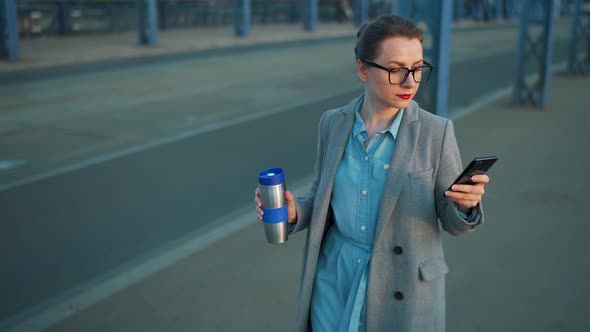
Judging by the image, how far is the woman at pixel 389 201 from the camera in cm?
233

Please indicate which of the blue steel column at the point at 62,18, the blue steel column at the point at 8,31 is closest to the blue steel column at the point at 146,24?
the blue steel column at the point at 62,18

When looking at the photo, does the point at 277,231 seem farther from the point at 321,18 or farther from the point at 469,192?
the point at 321,18

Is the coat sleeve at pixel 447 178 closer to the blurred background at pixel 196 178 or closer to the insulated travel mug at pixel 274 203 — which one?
the insulated travel mug at pixel 274 203

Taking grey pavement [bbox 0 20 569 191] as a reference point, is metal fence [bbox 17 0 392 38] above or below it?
above

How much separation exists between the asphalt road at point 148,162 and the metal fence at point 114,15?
1156 cm

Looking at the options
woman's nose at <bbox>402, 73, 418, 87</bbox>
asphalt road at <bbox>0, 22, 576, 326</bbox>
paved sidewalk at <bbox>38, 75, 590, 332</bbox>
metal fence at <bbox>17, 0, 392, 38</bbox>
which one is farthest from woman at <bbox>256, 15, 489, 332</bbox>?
metal fence at <bbox>17, 0, 392, 38</bbox>

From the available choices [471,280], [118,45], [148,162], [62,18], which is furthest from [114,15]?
[471,280]

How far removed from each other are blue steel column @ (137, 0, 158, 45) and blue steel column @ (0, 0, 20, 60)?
616cm

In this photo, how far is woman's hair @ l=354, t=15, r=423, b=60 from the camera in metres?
2.29

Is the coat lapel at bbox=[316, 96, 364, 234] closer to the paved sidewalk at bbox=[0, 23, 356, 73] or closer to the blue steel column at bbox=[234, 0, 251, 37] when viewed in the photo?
the paved sidewalk at bbox=[0, 23, 356, 73]

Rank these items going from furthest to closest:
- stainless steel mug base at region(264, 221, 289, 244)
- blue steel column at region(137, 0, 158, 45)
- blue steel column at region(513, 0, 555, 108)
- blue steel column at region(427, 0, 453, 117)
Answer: blue steel column at region(137, 0, 158, 45)
blue steel column at region(513, 0, 555, 108)
blue steel column at region(427, 0, 453, 117)
stainless steel mug base at region(264, 221, 289, 244)

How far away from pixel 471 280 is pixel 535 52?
353 inches

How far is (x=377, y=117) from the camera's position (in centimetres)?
249

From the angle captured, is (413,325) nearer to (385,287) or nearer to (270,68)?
(385,287)
